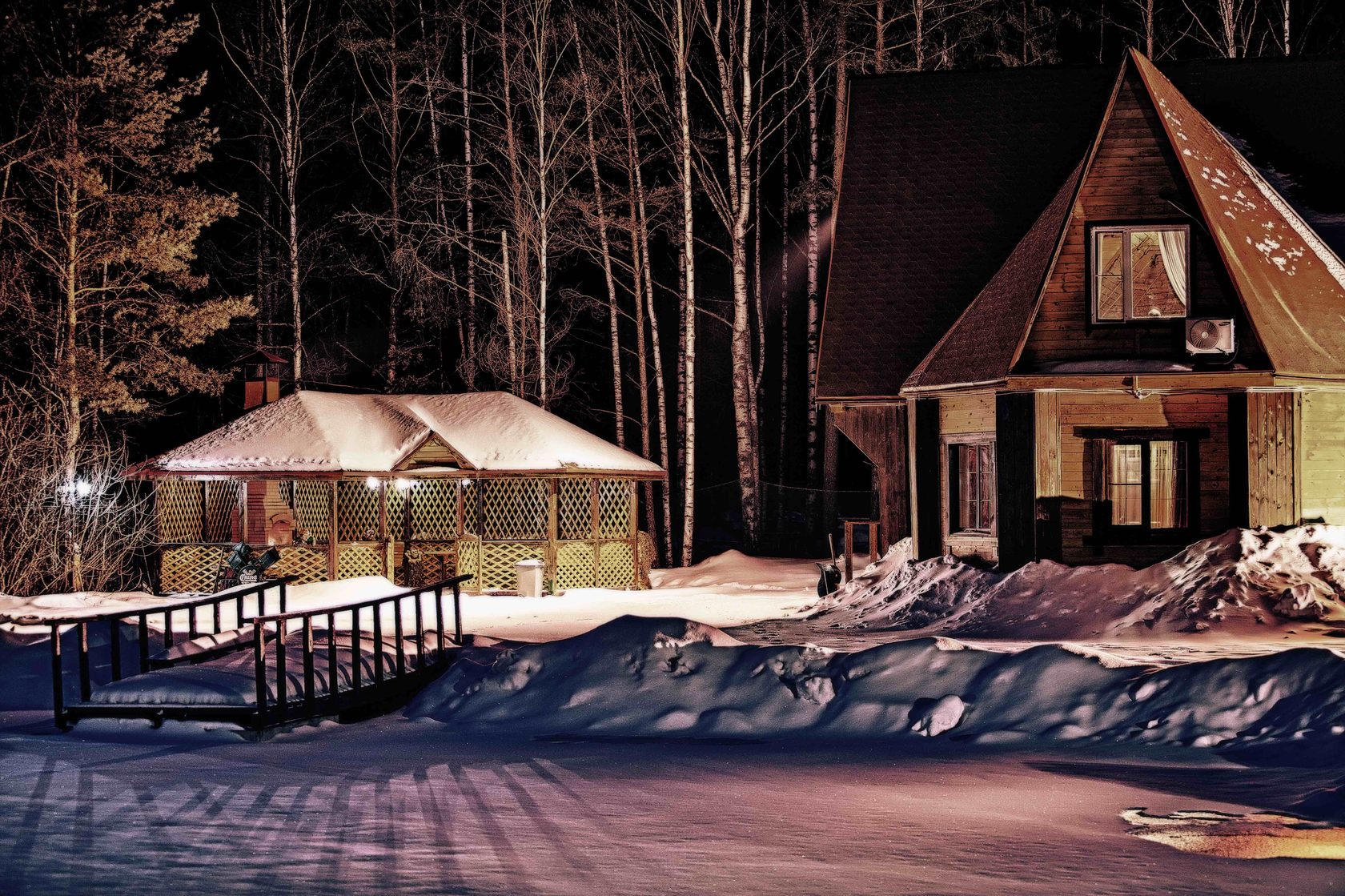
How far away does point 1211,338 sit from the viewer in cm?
1797

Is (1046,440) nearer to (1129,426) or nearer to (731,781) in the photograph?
(1129,426)

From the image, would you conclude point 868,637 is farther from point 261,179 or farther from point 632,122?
point 261,179

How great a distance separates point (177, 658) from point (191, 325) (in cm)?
Result: 1705

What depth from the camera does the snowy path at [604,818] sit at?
21.4 feet

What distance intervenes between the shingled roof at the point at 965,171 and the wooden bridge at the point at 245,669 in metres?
9.25

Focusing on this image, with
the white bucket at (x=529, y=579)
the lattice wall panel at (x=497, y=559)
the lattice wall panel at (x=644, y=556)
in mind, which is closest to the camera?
the white bucket at (x=529, y=579)

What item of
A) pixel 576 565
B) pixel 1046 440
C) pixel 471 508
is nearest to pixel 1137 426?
pixel 1046 440

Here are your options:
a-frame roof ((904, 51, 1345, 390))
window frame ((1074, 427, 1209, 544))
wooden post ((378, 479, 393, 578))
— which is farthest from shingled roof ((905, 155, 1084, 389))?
wooden post ((378, 479, 393, 578))

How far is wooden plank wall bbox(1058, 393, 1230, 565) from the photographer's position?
18719 millimetres

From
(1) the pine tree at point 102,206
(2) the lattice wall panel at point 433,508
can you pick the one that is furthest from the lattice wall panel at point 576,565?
(1) the pine tree at point 102,206

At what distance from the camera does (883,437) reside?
72.7 ft

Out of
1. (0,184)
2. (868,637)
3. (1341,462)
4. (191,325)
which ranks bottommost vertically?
(868,637)

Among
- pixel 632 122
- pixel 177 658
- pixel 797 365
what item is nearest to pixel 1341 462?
pixel 177 658

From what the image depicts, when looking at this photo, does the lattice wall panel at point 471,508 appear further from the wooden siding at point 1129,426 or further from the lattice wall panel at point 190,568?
the wooden siding at point 1129,426
